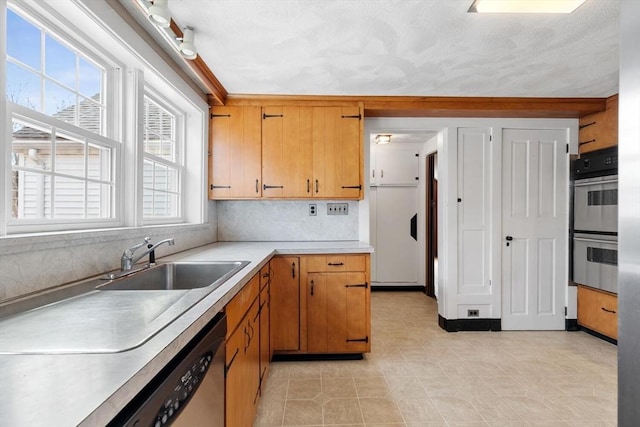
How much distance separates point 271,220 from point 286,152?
0.73m

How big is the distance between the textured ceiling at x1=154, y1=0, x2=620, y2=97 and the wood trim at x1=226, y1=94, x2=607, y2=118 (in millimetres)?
85

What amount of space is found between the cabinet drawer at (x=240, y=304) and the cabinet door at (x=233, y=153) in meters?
1.31

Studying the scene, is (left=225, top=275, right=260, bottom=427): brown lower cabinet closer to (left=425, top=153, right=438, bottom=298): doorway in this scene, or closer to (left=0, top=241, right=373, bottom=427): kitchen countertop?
(left=0, top=241, right=373, bottom=427): kitchen countertop

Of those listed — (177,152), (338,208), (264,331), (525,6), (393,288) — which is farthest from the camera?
(393,288)

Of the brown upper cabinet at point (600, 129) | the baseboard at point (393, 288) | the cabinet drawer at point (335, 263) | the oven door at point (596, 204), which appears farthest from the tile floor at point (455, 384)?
the brown upper cabinet at point (600, 129)

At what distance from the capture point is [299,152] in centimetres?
287

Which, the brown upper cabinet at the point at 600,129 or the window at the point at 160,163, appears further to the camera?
the brown upper cabinet at the point at 600,129

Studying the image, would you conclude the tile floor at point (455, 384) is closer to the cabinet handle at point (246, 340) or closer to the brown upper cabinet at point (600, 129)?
the cabinet handle at point (246, 340)

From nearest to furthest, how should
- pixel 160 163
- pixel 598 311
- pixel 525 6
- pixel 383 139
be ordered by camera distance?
pixel 525 6 < pixel 160 163 < pixel 598 311 < pixel 383 139

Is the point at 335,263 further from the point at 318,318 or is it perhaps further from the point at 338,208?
the point at 338,208

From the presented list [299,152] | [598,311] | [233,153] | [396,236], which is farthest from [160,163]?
[598,311]

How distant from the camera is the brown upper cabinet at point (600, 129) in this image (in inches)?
114

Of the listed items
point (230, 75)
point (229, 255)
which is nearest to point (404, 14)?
point (230, 75)

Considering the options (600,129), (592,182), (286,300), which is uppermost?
(600,129)
